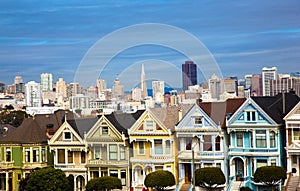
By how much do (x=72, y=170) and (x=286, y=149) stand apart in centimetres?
1417

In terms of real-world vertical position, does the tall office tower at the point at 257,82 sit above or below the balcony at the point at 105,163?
above

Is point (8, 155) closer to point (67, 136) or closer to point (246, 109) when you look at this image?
point (67, 136)

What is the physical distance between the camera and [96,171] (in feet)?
139

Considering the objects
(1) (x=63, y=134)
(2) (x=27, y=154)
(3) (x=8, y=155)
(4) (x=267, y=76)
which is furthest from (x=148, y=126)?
(4) (x=267, y=76)

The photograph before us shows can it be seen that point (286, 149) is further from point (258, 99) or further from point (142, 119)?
point (142, 119)

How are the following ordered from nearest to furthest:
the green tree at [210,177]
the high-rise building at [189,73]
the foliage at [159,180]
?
the high-rise building at [189,73] → the green tree at [210,177] → the foliage at [159,180]

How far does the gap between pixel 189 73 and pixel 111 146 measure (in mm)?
7751

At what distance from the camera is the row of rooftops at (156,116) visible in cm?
3884

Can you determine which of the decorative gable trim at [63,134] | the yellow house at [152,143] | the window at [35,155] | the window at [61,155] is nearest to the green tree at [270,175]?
the yellow house at [152,143]

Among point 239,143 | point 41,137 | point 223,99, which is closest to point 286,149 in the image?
point 239,143

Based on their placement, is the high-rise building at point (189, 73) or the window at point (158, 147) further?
the window at point (158, 147)

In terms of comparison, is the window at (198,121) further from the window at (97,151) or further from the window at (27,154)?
the window at (27,154)

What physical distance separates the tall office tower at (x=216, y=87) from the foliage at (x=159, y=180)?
5.76m

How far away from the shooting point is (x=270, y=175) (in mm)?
36156
